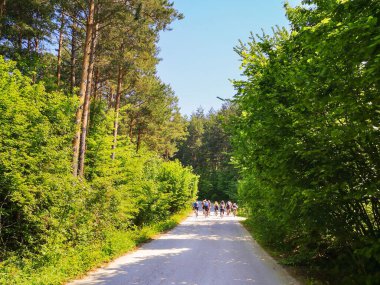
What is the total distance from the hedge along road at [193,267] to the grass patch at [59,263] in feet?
1.32

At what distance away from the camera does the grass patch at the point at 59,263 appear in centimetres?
795

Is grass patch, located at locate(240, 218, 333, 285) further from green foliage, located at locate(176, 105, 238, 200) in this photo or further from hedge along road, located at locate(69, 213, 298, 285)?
green foliage, located at locate(176, 105, 238, 200)

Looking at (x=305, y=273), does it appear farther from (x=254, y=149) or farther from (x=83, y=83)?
(x=83, y=83)

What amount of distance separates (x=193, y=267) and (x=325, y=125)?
651cm

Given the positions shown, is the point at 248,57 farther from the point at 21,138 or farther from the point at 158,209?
the point at 158,209

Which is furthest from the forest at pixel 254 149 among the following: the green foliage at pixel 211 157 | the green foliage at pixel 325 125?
the green foliage at pixel 211 157

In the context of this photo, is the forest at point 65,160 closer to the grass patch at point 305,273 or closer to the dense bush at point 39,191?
the dense bush at point 39,191

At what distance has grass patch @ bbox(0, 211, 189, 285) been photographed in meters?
7.95

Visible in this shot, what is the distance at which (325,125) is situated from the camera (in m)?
6.35

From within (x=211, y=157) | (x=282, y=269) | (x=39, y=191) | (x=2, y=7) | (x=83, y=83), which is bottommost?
(x=282, y=269)

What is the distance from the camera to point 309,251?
10773 mm

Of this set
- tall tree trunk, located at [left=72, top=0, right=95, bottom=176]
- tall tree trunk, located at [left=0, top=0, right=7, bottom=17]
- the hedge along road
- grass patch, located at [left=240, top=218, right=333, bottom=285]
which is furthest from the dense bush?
tall tree trunk, located at [left=0, top=0, right=7, bottom=17]

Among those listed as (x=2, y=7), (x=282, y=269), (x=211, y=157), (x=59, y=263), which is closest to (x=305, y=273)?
(x=282, y=269)

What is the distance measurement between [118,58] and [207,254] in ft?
35.0
